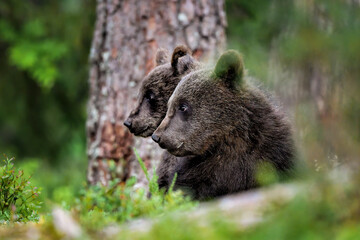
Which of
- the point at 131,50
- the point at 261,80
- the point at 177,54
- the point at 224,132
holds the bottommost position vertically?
the point at 224,132

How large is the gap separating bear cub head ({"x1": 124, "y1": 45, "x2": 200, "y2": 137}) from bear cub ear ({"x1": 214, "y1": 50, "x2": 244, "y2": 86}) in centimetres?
96

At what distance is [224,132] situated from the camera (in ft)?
16.9

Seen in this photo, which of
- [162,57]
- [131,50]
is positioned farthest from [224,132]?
[131,50]

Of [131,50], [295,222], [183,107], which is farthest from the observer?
[131,50]

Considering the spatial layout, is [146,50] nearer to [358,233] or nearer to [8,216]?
[8,216]

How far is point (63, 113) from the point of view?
40.3ft

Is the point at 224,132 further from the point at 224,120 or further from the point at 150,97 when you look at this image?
the point at 150,97

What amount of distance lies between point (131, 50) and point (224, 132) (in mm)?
2953

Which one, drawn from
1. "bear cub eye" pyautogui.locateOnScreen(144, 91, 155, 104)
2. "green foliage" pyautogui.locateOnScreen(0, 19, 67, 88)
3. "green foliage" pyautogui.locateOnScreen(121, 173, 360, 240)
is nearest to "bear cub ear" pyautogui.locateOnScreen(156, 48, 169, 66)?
"bear cub eye" pyautogui.locateOnScreen(144, 91, 155, 104)

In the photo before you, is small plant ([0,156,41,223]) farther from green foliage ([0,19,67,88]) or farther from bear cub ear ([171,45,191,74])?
green foliage ([0,19,67,88])

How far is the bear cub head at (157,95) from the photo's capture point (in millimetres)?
6090

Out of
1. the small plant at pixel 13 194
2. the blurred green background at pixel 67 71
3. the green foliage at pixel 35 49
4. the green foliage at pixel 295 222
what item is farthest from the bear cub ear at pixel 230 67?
the green foliage at pixel 35 49

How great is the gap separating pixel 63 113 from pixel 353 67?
859cm

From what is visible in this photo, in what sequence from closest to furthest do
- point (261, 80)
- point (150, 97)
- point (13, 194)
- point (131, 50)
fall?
1. point (13, 194)
2. point (261, 80)
3. point (150, 97)
4. point (131, 50)
